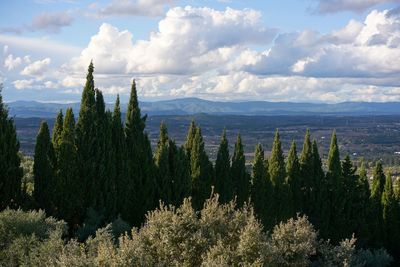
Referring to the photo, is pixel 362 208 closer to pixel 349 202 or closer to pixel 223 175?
pixel 349 202

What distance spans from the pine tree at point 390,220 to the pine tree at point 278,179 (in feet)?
49.6

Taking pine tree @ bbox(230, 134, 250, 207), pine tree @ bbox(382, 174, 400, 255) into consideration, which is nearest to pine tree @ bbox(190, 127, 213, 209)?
pine tree @ bbox(230, 134, 250, 207)

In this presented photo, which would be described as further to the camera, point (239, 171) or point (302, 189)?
point (302, 189)

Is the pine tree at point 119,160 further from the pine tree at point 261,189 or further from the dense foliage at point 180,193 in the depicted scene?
the pine tree at point 261,189

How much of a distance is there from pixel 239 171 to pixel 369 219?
1903cm

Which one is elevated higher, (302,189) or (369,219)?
(302,189)

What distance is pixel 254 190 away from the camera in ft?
174

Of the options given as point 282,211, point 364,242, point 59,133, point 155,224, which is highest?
point 59,133

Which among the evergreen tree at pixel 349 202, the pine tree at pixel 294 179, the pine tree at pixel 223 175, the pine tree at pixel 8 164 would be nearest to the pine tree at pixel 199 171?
the pine tree at pixel 223 175

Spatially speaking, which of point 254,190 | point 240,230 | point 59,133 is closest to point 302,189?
point 254,190

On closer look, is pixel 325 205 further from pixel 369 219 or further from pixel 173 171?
pixel 173 171

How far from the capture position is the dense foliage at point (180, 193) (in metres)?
20.4

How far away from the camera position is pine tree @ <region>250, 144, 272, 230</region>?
172 feet

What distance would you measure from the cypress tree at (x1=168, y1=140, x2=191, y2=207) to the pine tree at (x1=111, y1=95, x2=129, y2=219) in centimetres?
537
